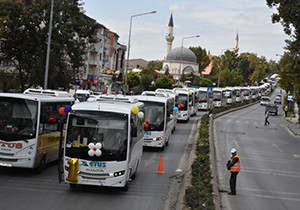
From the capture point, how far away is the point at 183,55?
498 feet

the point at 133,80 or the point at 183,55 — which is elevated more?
the point at 183,55

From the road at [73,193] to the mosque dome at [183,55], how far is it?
5203 inches

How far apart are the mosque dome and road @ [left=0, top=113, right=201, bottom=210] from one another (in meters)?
132

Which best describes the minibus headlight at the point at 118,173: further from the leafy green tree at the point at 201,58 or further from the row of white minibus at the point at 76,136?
the leafy green tree at the point at 201,58

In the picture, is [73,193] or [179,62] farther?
[179,62]

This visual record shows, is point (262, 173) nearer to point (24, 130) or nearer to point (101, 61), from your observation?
point (24, 130)

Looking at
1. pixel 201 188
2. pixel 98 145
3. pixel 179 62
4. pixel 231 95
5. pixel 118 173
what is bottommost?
pixel 201 188

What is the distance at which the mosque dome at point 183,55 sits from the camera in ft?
495

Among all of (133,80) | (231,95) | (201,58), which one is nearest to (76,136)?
(133,80)

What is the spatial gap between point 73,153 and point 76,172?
0.56 metres

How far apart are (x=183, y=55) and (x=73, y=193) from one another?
13894 cm

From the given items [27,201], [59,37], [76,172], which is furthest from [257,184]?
[59,37]

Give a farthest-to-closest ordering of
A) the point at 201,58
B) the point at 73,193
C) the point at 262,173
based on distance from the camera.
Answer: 1. the point at 201,58
2. the point at 262,173
3. the point at 73,193

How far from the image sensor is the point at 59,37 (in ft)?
121
